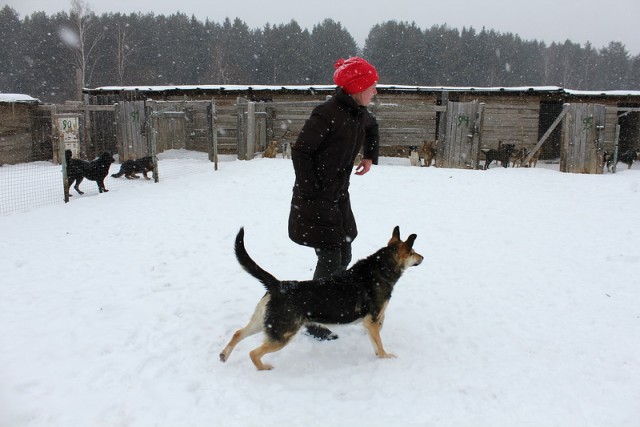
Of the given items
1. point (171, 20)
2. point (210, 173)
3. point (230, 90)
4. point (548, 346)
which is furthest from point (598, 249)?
point (171, 20)

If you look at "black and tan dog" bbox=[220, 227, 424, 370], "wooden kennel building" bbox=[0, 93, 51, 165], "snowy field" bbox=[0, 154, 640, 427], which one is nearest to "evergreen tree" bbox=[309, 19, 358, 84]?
"wooden kennel building" bbox=[0, 93, 51, 165]

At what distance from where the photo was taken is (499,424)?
2625mm

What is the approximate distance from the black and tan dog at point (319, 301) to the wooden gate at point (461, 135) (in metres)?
11.9

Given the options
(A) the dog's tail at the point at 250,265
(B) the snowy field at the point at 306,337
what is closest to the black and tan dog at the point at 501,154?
(B) the snowy field at the point at 306,337

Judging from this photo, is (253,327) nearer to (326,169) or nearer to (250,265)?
(250,265)

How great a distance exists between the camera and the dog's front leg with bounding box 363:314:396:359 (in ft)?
10.8

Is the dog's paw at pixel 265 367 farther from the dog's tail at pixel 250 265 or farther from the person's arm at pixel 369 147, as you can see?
the person's arm at pixel 369 147

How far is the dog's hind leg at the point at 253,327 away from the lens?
3.06 m

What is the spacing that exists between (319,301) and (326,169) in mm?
998

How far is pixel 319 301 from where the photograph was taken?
3.07 m

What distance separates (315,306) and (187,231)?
4189 mm

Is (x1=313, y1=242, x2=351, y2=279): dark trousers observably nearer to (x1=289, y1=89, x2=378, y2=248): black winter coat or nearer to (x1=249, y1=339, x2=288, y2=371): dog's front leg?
(x1=289, y1=89, x2=378, y2=248): black winter coat

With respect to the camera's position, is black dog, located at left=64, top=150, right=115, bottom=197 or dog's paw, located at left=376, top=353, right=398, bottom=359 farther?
black dog, located at left=64, top=150, right=115, bottom=197

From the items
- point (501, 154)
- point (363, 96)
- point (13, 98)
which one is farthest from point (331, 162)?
point (13, 98)
